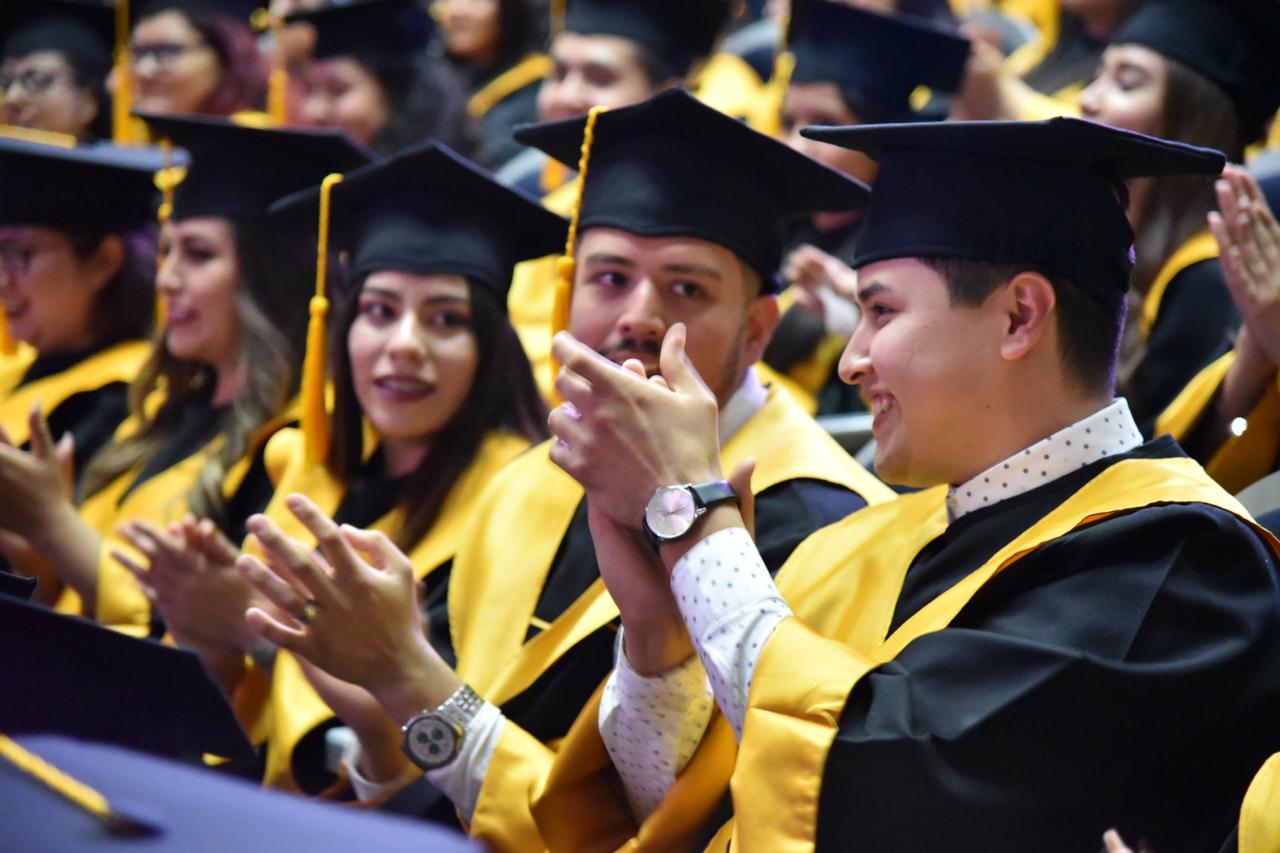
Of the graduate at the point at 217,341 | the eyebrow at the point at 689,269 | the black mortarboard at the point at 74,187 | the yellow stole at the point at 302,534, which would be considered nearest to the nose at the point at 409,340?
the yellow stole at the point at 302,534

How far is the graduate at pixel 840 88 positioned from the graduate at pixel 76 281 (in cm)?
177

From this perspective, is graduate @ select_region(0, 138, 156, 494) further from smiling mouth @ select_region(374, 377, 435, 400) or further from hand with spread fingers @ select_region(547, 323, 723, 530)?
hand with spread fingers @ select_region(547, 323, 723, 530)

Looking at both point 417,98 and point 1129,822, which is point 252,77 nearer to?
point 417,98

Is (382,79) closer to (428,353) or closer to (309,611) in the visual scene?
(428,353)

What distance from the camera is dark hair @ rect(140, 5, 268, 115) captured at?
568cm

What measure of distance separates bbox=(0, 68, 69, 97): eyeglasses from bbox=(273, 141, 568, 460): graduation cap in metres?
3.05

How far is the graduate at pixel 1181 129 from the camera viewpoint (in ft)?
11.1

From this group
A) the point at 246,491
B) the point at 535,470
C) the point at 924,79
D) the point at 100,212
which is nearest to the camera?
the point at 535,470

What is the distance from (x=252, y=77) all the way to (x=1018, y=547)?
4.51 metres

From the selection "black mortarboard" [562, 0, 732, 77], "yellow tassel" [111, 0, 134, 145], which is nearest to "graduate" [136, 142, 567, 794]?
"black mortarboard" [562, 0, 732, 77]

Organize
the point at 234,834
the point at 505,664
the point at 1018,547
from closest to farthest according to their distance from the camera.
→ the point at 234,834
the point at 1018,547
the point at 505,664

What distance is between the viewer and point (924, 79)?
4.20 meters

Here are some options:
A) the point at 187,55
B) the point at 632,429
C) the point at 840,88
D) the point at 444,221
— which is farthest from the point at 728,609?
the point at 187,55

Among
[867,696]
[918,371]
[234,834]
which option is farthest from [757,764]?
[234,834]
